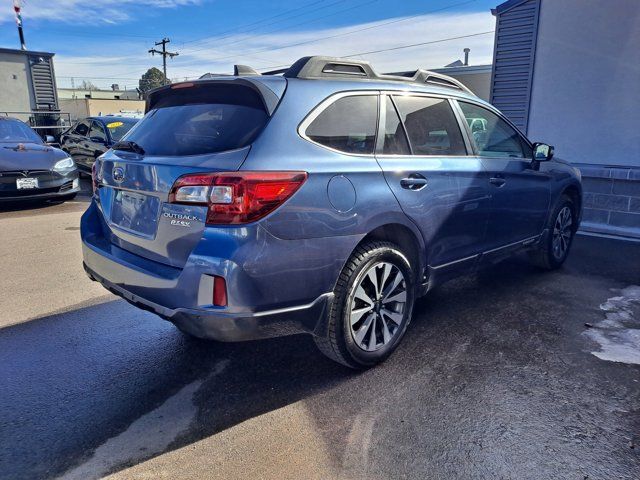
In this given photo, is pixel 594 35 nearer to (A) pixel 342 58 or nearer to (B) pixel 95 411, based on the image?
(A) pixel 342 58

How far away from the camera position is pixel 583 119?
8.84 metres

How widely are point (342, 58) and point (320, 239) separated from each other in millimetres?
1293

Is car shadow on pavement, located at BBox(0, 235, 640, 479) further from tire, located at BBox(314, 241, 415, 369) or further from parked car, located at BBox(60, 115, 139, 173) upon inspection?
parked car, located at BBox(60, 115, 139, 173)

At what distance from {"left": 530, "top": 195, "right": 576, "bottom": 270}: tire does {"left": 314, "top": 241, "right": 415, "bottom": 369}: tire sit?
2.32 metres

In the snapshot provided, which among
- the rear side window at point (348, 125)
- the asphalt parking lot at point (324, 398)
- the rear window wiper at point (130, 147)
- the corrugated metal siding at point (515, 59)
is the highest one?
the corrugated metal siding at point (515, 59)

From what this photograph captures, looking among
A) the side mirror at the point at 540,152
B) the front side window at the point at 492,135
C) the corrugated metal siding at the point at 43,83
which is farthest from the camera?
the corrugated metal siding at the point at 43,83

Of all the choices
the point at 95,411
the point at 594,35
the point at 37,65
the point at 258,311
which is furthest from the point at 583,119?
the point at 37,65

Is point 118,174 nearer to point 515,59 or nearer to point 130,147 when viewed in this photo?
point 130,147

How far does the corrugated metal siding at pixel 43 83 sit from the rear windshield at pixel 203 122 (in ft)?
60.6

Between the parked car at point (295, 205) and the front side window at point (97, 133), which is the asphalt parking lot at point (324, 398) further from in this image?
the front side window at point (97, 133)

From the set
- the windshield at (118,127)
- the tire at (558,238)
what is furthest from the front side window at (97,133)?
the tire at (558,238)

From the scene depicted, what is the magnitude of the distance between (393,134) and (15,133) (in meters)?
8.35

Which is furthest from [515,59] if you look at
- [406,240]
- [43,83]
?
[43,83]

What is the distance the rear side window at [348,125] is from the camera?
9.01 ft
